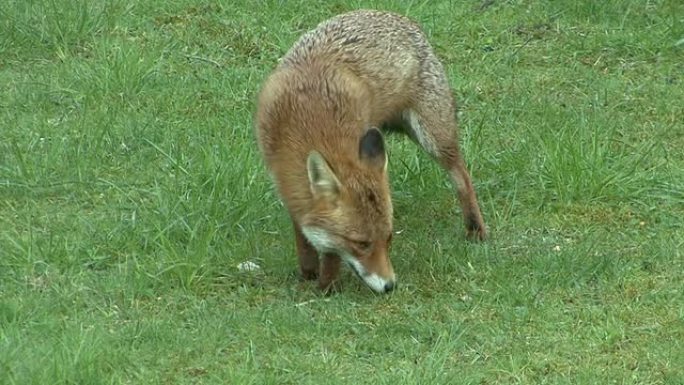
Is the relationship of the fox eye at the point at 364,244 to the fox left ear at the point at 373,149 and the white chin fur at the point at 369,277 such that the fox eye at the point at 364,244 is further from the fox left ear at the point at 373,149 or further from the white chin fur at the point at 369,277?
the fox left ear at the point at 373,149

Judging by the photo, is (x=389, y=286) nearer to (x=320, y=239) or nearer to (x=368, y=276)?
(x=368, y=276)

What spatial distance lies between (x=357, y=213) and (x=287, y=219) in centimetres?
120

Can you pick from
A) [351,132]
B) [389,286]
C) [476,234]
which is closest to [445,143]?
[476,234]

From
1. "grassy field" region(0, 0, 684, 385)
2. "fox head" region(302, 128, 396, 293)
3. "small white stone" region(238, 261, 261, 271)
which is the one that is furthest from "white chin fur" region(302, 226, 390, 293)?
"small white stone" region(238, 261, 261, 271)

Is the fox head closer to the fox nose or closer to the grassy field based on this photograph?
the fox nose

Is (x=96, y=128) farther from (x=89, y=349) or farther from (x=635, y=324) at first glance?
(x=635, y=324)

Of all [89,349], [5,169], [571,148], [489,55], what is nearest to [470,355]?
[89,349]

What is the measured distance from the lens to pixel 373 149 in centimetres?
663

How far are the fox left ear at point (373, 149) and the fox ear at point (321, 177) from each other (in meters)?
0.24

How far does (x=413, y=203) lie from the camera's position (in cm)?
798

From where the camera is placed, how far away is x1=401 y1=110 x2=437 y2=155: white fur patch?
7578 millimetres

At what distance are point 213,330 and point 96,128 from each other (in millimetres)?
2751

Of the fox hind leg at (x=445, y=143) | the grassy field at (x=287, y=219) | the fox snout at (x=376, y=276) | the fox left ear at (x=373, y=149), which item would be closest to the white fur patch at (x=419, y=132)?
the fox hind leg at (x=445, y=143)

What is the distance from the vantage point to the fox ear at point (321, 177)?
6406mm
